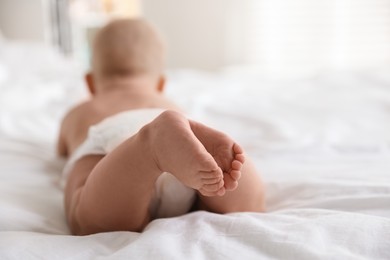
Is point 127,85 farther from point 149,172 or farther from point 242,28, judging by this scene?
point 242,28

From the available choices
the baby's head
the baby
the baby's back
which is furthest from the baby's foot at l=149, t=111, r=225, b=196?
the baby's head

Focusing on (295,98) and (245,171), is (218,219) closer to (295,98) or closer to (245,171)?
(245,171)

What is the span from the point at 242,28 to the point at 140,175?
325 cm

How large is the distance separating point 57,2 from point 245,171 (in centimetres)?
323

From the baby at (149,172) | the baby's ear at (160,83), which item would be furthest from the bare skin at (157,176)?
the baby's ear at (160,83)

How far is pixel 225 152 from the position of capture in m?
0.63

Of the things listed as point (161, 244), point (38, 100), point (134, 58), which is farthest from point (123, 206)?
point (38, 100)

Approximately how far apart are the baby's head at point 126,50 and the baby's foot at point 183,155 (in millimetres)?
526

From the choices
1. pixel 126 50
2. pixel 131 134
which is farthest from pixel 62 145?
pixel 131 134

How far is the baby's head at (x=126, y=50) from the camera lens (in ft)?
3.67

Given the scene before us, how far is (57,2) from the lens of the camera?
140 inches

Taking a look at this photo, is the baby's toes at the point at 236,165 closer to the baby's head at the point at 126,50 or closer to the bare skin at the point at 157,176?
the bare skin at the point at 157,176

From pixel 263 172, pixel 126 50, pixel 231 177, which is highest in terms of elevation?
pixel 126 50

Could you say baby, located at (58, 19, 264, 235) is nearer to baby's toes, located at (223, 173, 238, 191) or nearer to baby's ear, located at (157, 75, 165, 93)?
baby's toes, located at (223, 173, 238, 191)
